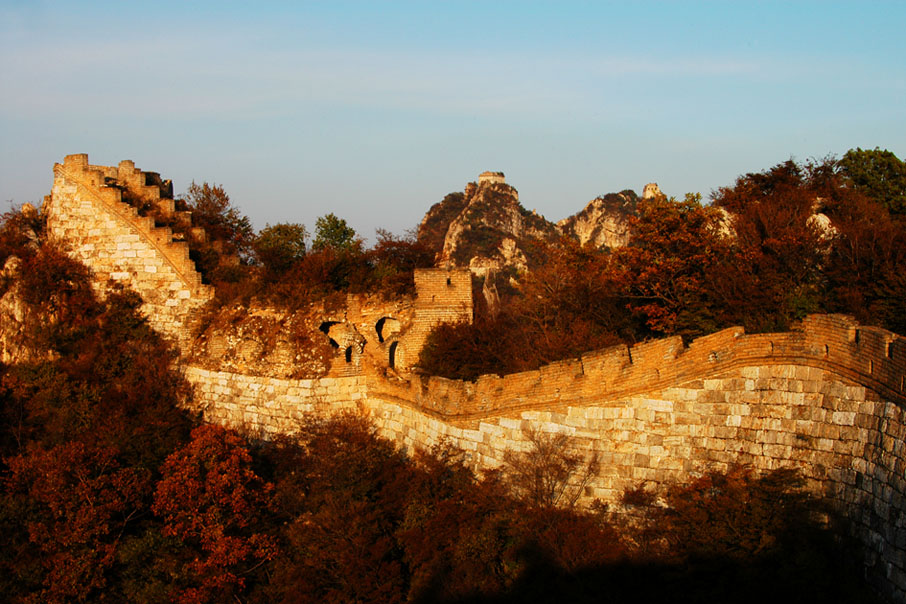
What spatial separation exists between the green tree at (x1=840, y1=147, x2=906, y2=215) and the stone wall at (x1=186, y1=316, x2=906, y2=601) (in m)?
12.2

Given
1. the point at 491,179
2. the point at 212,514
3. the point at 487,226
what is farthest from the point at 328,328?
the point at 491,179

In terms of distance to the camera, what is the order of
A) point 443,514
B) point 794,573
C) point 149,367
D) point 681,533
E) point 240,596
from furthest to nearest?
point 149,367 < point 240,596 < point 443,514 < point 681,533 < point 794,573

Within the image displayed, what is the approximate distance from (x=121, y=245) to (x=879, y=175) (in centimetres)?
2017

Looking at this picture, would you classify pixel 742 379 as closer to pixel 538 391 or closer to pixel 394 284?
pixel 538 391

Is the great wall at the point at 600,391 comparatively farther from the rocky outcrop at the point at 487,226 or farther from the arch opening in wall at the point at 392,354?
the rocky outcrop at the point at 487,226

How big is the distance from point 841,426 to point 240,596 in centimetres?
1102

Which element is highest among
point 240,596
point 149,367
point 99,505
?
point 149,367

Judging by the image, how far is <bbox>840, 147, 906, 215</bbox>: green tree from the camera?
22.6m

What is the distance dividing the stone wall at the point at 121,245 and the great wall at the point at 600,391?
0.04 meters

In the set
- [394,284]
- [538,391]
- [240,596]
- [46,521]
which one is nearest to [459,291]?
[394,284]

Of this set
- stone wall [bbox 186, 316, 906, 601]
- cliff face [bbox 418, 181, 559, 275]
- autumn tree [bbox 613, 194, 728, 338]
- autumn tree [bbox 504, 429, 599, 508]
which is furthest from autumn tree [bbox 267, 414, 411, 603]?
cliff face [bbox 418, 181, 559, 275]

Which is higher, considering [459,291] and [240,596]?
[459,291]

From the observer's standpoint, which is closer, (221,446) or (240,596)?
(240,596)

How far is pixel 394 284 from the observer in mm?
19484
